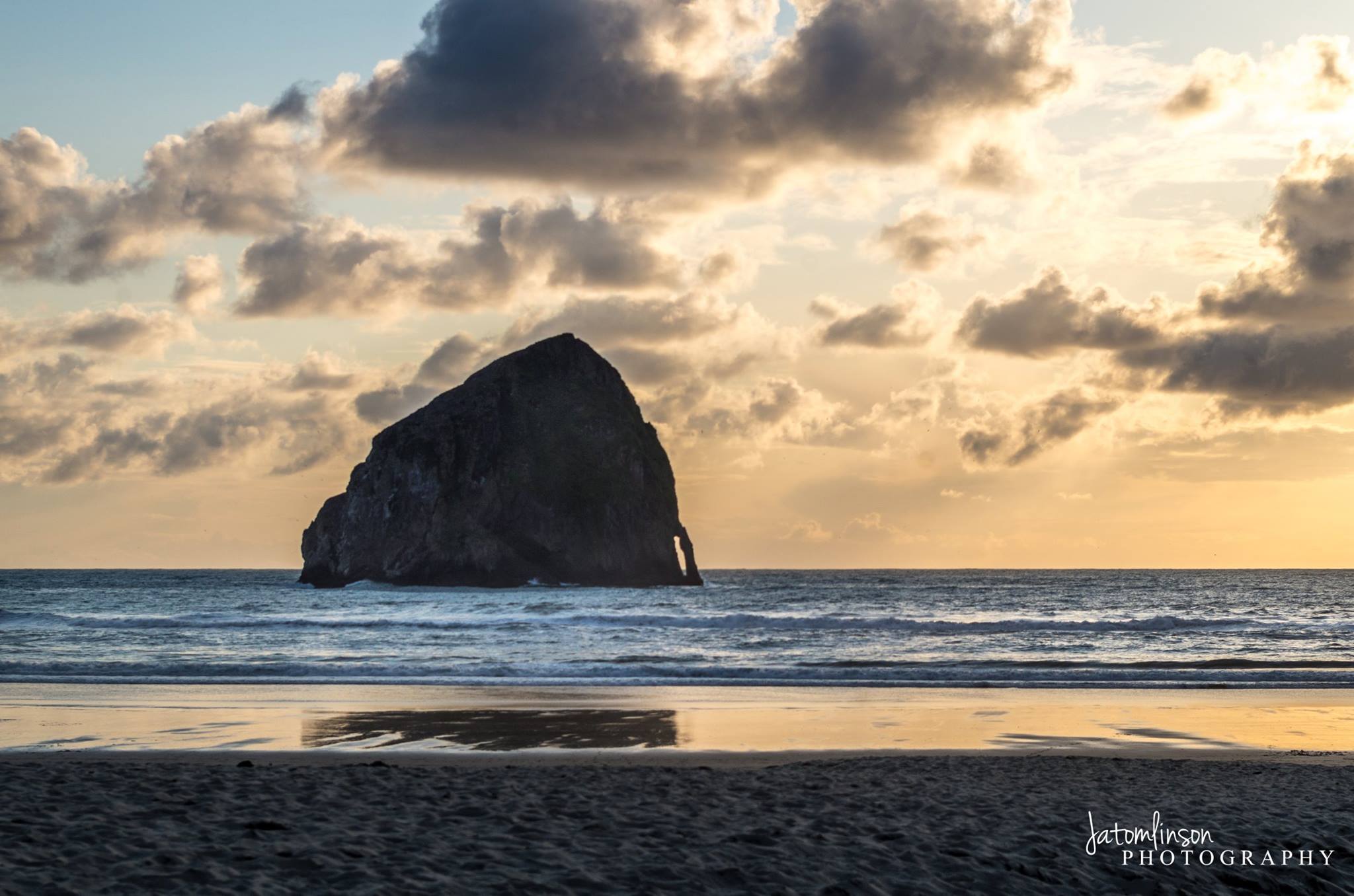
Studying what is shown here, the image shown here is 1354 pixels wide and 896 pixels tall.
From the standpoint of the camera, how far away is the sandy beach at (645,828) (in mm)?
7001

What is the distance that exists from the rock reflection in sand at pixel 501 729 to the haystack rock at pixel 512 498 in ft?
280

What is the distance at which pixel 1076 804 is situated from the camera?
34.0 feet

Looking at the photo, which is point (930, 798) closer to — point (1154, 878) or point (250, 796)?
point (1154, 878)

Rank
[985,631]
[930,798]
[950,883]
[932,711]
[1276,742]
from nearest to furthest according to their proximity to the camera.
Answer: [950,883], [930,798], [1276,742], [932,711], [985,631]

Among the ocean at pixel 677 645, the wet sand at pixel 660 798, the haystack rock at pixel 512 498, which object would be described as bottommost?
the ocean at pixel 677 645

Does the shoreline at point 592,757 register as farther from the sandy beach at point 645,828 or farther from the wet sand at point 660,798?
the sandy beach at point 645,828

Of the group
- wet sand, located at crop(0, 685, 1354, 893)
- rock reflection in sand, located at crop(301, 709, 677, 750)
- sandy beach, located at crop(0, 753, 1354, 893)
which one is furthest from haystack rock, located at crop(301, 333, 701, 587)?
sandy beach, located at crop(0, 753, 1354, 893)

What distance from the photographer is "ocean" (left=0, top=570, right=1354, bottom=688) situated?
981 inches

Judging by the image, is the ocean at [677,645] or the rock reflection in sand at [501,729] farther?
the ocean at [677,645]

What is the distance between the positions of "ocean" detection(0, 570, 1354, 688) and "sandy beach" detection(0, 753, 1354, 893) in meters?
12.3

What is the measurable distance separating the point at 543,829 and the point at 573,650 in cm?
2449

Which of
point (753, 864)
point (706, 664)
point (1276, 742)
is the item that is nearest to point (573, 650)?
point (706, 664)

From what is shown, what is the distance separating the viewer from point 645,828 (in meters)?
8.59

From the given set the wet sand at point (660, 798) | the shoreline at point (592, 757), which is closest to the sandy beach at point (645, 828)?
the wet sand at point (660, 798)
